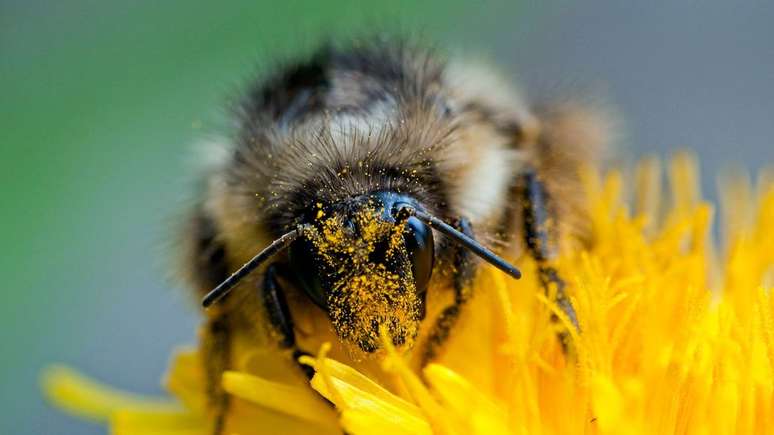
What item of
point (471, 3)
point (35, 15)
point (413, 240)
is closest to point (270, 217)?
point (413, 240)

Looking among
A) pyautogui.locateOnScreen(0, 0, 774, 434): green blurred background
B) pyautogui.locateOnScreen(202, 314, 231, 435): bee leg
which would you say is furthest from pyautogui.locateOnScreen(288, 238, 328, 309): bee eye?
pyautogui.locateOnScreen(0, 0, 774, 434): green blurred background

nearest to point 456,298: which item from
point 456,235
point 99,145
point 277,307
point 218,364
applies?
point 456,235

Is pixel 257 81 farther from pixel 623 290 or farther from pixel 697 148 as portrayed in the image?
pixel 697 148

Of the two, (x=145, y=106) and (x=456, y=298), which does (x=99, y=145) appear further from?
(x=456, y=298)

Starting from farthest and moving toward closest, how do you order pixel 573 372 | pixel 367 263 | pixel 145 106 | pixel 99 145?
pixel 145 106, pixel 99 145, pixel 573 372, pixel 367 263

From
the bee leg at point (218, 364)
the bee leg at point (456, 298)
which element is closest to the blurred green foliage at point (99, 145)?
the bee leg at point (218, 364)

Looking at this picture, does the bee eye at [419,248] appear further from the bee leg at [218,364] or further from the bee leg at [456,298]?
the bee leg at [218,364]

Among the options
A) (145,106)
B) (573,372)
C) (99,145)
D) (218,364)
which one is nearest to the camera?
(573,372)

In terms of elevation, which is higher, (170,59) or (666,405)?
(170,59)
